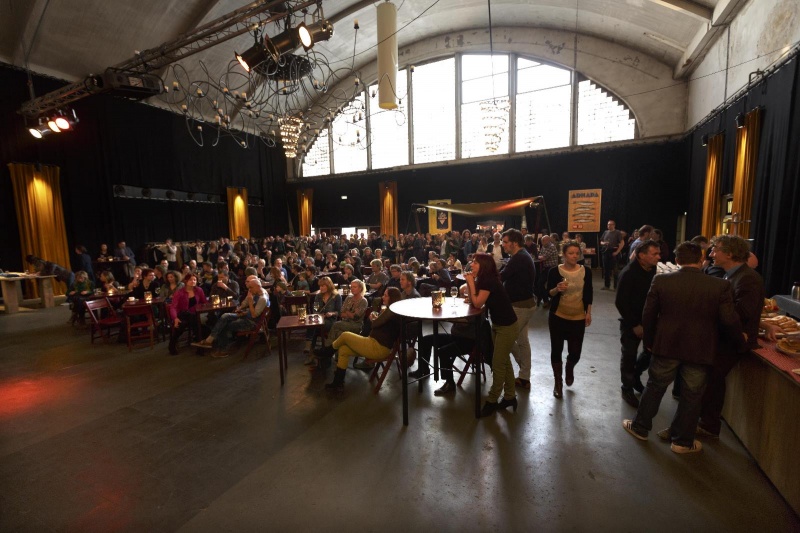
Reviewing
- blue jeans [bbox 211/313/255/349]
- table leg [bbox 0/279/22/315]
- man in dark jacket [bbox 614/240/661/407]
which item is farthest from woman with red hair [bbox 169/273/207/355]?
table leg [bbox 0/279/22/315]

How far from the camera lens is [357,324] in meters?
4.15

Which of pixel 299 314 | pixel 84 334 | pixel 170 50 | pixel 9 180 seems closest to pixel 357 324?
pixel 299 314

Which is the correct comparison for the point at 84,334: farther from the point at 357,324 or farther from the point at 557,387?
the point at 557,387

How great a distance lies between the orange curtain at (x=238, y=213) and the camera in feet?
46.2

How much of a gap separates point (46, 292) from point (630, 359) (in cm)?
1145

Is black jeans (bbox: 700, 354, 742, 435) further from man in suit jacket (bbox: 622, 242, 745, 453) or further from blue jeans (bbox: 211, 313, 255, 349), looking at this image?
blue jeans (bbox: 211, 313, 255, 349)

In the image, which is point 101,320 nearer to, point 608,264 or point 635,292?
point 635,292

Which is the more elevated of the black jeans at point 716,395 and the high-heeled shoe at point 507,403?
the black jeans at point 716,395

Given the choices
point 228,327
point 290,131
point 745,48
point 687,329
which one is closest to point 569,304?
point 687,329

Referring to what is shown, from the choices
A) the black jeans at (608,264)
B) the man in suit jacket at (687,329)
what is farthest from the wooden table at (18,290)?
the black jeans at (608,264)

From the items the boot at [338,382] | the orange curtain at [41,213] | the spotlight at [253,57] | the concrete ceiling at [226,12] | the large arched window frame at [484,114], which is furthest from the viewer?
the large arched window frame at [484,114]

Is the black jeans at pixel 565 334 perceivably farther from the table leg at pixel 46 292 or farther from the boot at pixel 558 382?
the table leg at pixel 46 292

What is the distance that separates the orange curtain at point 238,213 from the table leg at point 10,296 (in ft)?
22.4

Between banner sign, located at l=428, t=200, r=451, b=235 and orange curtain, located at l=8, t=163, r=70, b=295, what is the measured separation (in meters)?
11.1
